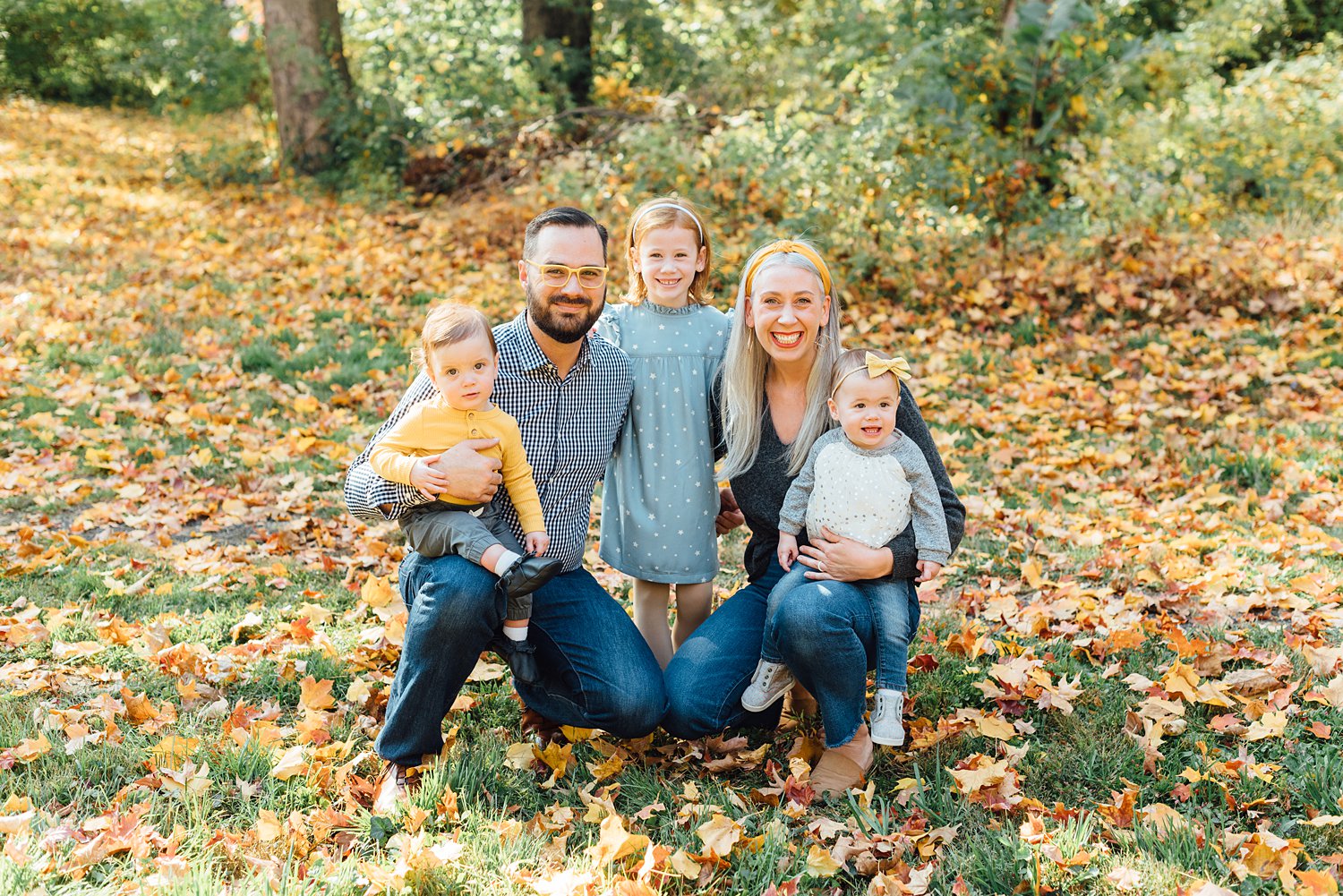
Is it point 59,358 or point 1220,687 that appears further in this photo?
point 59,358

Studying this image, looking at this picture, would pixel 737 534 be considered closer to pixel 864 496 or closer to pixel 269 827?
pixel 864 496

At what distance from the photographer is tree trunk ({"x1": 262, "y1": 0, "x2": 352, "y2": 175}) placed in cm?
1146

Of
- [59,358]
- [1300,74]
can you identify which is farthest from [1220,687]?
[1300,74]

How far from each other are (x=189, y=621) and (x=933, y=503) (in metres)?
2.72

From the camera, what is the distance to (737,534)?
16.3 ft

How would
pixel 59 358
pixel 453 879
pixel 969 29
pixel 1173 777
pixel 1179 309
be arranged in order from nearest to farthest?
pixel 453 879
pixel 1173 777
pixel 59 358
pixel 1179 309
pixel 969 29

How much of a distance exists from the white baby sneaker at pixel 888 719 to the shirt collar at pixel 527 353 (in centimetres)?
135

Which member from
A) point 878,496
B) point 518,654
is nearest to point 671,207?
point 878,496

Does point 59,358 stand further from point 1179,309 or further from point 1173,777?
point 1179,309

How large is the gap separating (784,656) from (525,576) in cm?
78

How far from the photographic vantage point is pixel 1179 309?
24.2 feet

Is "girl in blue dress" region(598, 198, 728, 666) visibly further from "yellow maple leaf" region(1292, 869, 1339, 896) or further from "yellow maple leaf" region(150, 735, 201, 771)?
"yellow maple leaf" region(1292, 869, 1339, 896)

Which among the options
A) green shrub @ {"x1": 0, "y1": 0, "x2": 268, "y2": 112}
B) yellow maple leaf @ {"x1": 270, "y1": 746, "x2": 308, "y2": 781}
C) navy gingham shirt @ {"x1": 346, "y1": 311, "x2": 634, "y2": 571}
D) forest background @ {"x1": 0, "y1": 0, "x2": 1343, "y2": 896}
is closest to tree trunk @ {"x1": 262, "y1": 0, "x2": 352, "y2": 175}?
forest background @ {"x1": 0, "y1": 0, "x2": 1343, "y2": 896}

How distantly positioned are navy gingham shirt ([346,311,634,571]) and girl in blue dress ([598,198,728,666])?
0.09m
